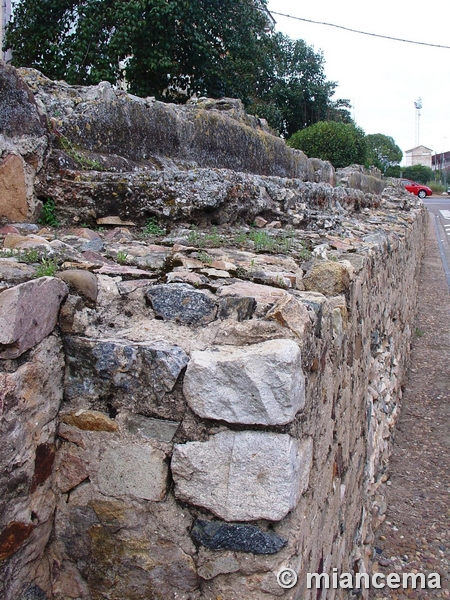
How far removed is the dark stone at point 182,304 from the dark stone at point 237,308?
27 mm

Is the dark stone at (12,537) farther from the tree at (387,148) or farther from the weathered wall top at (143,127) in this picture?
the tree at (387,148)

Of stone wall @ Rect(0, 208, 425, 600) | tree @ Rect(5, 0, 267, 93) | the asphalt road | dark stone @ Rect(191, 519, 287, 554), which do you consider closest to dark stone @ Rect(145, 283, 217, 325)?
stone wall @ Rect(0, 208, 425, 600)

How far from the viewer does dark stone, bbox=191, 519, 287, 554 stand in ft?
4.45

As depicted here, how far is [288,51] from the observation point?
17.1 m

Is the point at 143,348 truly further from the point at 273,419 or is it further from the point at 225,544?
the point at 225,544

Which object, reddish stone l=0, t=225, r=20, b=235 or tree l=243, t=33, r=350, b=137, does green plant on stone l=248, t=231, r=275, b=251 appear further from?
tree l=243, t=33, r=350, b=137

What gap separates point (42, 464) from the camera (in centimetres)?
143

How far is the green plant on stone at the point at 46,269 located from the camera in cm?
155

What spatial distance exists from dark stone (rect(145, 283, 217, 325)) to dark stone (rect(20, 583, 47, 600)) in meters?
0.79

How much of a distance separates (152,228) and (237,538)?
1.58 metres

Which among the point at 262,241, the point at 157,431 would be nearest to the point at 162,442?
the point at 157,431

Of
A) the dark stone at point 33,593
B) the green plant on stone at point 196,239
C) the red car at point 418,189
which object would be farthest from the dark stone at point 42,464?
the red car at point 418,189

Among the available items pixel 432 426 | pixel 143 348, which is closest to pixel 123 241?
pixel 143 348

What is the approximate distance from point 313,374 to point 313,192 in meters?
3.11
